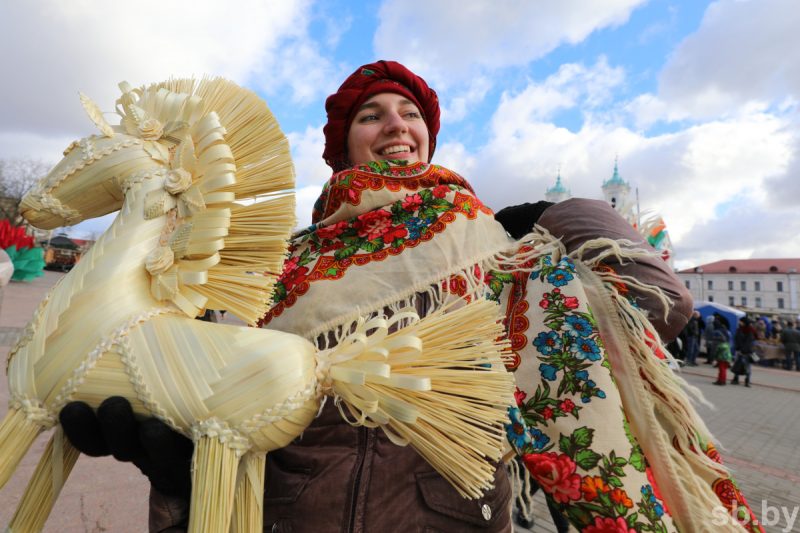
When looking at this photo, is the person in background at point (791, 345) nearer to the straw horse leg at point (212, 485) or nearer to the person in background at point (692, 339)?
the person in background at point (692, 339)

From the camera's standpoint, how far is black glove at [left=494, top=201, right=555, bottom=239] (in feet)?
4.52

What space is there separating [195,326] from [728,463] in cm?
563

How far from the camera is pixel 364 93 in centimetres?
152

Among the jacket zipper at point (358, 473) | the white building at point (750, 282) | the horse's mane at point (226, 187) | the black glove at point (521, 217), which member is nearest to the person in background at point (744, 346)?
the black glove at point (521, 217)

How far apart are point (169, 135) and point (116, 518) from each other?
2435mm

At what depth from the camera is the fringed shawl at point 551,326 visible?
993mm

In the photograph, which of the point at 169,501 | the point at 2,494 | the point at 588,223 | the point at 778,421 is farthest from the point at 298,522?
the point at 778,421

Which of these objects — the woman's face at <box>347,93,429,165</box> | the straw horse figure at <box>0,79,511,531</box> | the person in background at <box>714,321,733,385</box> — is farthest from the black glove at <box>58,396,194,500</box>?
the person in background at <box>714,321,733,385</box>

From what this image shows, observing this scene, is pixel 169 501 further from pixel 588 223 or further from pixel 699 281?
pixel 699 281

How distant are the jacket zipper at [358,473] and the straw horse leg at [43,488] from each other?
1.76 feet

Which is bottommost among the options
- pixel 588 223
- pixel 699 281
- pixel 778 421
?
pixel 778 421

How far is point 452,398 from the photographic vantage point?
0.71 m

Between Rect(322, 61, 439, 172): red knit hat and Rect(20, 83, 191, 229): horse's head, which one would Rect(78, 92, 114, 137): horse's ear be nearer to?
Rect(20, 83, 191, 229): horse's head

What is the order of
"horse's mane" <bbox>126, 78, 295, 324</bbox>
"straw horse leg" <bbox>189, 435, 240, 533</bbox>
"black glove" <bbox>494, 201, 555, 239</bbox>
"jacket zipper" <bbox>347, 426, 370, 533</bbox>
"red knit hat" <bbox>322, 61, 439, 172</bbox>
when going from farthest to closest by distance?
"red knit hat" <bbox>322, 61, 439, 172</bbox>
"black glove" <bbox>494, 201, 555, 239</bbox>
"jacket zipper" <bbox>347, 426, 370, 533</bbox>
"horse's mane" <bbox>126, 78, 295, 324</bbox>
"straw horse leg" <bbox>189, 435, 240, 533</bbox>
